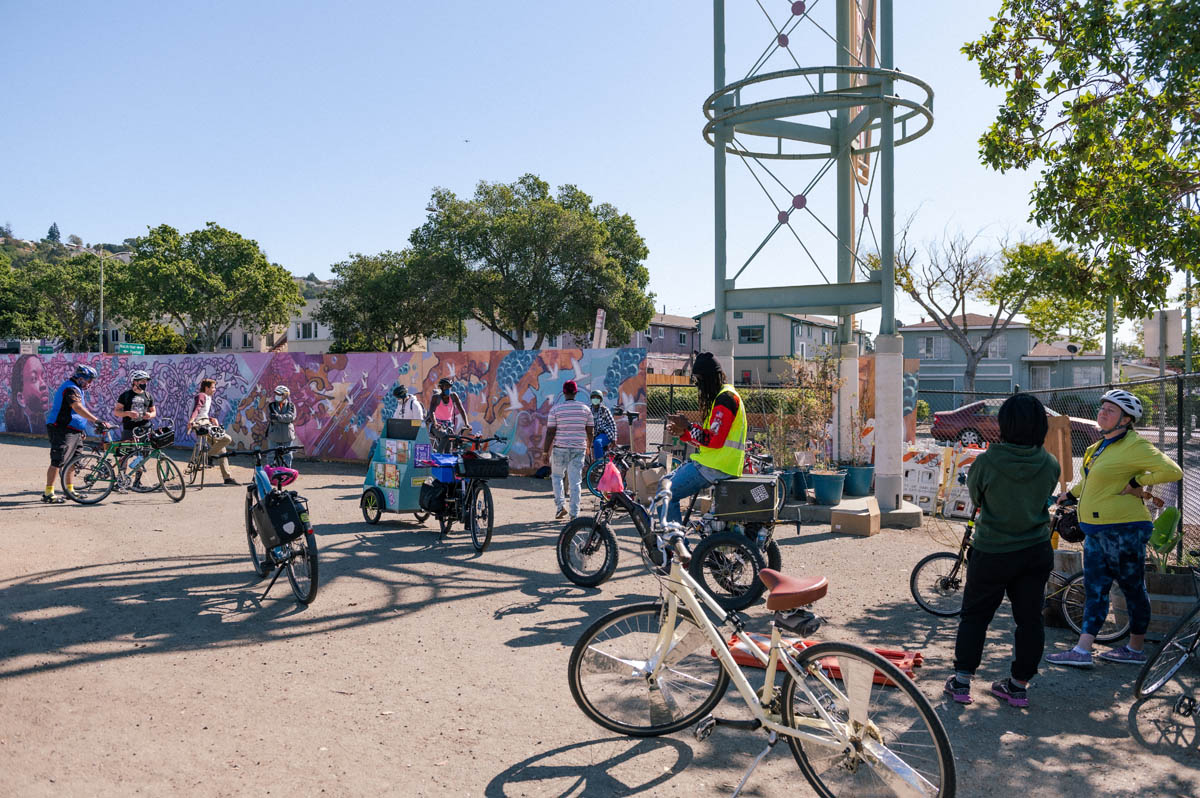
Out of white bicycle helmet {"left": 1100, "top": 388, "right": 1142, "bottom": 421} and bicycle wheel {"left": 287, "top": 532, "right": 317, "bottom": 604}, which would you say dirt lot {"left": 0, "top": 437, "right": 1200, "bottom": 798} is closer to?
bicycle wheel {"left": 287, "top": 532, "right": 317, "bottom": 604}

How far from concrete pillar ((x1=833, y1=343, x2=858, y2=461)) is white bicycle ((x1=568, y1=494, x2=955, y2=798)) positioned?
10.0 meters

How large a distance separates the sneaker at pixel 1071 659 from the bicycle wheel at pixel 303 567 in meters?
5.43

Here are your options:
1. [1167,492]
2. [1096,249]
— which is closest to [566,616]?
[1167,492]

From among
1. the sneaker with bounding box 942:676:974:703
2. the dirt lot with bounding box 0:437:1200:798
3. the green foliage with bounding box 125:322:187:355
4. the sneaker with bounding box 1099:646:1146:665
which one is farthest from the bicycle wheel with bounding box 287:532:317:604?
the green foliage with bounding box 125:322:187:355

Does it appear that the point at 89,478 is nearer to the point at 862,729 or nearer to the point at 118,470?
the point at 118,470

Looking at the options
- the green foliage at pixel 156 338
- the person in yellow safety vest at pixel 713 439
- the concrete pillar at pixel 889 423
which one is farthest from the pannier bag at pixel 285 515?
the green foliage at pixel 156 338

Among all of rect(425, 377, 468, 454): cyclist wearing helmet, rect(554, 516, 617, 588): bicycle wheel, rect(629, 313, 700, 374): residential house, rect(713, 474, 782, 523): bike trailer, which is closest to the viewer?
rect(713, 474, 782, 523): bike trailer

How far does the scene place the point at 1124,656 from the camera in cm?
550

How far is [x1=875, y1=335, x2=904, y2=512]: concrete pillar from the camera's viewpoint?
37.3 feet

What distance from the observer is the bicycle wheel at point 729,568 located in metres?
6.57

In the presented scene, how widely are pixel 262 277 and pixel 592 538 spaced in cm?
5863

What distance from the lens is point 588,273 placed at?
45.4 meters

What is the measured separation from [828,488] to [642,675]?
778 centimetres

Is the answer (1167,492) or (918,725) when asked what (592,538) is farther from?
(1167,492)
